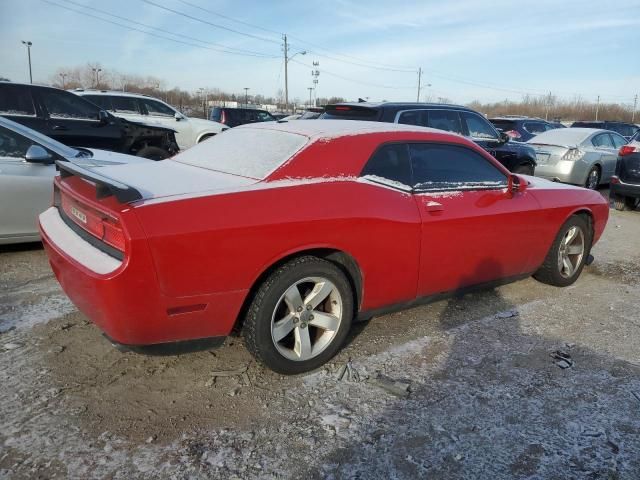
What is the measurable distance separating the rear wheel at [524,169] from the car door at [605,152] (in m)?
2.53

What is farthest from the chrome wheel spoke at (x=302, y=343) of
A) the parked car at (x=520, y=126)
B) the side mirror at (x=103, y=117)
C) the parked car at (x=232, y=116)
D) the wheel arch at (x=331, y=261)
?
the parked car at (x=232, y=116)

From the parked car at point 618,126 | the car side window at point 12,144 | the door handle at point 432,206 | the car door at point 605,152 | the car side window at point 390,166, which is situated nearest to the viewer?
the car side window at point 390,166

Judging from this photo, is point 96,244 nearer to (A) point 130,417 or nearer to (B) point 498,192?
(A) point 130,417

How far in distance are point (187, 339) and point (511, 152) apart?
7869mm

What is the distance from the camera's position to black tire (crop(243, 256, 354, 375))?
2840mm

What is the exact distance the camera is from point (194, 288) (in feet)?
8.52

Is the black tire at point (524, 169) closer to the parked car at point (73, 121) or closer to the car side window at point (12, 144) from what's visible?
the parked car at point (73, 121)

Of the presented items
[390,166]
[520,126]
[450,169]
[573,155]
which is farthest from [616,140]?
[390,166]

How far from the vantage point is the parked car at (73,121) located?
7.57 metres

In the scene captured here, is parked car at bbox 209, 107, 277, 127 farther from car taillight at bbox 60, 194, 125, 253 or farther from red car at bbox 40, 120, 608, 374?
→ car taillight at bbox 60, 194, 125, 253

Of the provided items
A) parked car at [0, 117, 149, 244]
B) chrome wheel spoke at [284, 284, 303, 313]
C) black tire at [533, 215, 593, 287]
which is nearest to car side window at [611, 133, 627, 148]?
black tire at [533, 215, 593, 287]

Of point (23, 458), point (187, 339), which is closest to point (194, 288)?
point (187, 339)

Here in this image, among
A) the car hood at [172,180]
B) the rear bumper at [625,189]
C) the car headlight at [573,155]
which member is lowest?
the rear bumper at [625,189]

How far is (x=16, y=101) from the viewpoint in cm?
757
